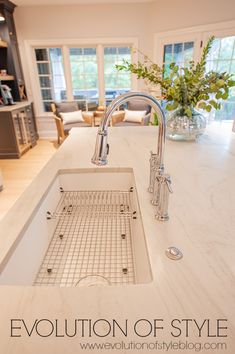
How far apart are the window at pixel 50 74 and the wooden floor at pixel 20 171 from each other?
1.23m

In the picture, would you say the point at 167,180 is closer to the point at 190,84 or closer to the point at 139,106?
the point at 190,84

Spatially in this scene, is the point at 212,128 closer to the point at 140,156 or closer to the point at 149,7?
the point at 140,156

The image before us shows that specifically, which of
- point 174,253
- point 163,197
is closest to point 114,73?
point 163,197

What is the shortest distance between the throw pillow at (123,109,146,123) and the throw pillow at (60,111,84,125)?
0.97 m

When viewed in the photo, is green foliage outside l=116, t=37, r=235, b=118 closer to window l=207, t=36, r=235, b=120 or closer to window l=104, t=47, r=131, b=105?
window l=207, t=36, r=235, b=120

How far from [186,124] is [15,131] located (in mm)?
3327

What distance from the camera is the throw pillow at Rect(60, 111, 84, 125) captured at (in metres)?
4.45

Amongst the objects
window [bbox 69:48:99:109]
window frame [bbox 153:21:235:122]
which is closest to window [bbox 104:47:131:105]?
window [bbox 69:48:99:109]

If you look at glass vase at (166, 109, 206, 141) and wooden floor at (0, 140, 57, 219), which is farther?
wooden floor at (0, 140, 57, 219)

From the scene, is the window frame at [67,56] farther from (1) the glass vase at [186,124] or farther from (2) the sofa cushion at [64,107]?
(1) the glass vase at [186,124]

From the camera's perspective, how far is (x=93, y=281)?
802 millimetres

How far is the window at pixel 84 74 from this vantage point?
15.9ft

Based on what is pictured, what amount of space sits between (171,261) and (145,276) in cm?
11

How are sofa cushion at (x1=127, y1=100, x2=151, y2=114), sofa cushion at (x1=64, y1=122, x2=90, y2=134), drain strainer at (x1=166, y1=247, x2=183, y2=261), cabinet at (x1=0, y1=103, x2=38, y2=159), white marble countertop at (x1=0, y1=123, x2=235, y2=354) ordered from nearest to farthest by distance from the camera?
white marble countertop at (x1=0, y1=123, x2=235, y2=354)
drain strainer at (x1=166, y1=247, x2=183, y2=261)
cabinet at (x1=0, y1=103, x2=38, y2=159)
sofa cushion at (x1=64, y1=122, x2=90, y2=134)
sofa cushion at (x1=127, y1=100, x2=151, y2=114)
